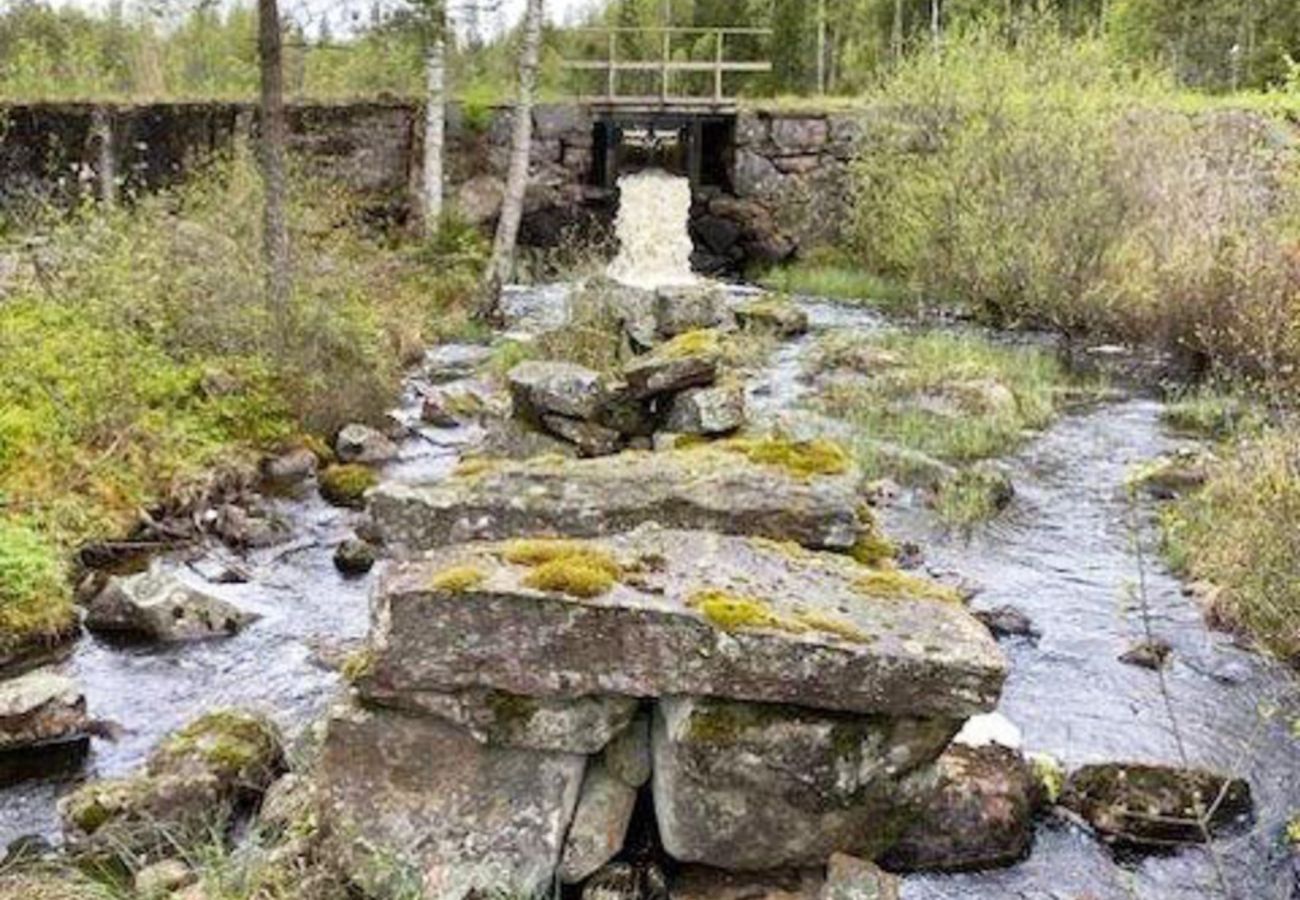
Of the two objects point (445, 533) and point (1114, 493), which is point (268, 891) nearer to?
point (445, 533)

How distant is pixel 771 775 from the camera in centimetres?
541

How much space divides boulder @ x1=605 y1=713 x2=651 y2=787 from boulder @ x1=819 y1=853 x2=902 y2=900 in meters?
0.85

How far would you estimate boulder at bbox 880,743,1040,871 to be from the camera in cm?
607

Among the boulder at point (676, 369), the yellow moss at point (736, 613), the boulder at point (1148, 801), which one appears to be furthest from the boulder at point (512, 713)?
the boulder at point (676, 369)

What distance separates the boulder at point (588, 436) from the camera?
11.4 meters

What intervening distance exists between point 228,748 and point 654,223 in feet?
71.6

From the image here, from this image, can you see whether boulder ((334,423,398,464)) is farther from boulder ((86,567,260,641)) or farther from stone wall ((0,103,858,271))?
stone wall ((0,103,858,271))

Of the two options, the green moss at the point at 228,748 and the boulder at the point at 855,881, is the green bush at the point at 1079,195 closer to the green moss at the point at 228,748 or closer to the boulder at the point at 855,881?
the boulder at the point at 855,881

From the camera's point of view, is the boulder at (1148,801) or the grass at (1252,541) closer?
the boulder at (1148,801)

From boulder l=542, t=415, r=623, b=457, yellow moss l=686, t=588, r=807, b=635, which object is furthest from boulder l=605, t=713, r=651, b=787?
boulder l=542, t=415, r=623, b=457

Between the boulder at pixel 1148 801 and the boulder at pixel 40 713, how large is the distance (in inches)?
207

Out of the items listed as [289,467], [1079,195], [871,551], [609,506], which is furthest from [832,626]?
[1079,195]

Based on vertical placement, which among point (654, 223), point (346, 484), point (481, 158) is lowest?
point (346, 484)

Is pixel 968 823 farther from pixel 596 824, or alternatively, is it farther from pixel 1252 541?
pixel 1252 541
